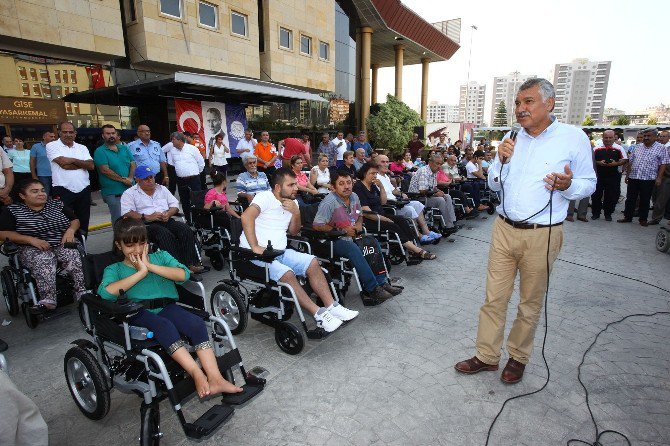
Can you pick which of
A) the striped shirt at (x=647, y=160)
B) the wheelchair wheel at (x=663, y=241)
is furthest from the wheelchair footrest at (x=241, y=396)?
the striped shirt at (x=647, y=160)

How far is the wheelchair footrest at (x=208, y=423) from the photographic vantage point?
6.72 feet

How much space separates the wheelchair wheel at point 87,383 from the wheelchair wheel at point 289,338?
130 cm

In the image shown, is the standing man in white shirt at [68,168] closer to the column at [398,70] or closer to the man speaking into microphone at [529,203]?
the man speaking into microphone at [529,203]

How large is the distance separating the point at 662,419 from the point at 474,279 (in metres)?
2.54

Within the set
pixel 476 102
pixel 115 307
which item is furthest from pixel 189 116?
pixel 476 102

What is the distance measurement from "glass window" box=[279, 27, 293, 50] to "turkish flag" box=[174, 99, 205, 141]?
6.52 metres

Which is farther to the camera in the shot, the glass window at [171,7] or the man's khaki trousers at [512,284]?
the glass window at [171,7]

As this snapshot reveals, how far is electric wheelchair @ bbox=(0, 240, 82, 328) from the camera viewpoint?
3.64m

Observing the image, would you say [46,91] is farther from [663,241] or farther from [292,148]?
[663,241]

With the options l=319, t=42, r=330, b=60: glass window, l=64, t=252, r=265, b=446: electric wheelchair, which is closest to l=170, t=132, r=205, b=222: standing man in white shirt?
l=64, t=252, r=265, b=446: electric wheelchair

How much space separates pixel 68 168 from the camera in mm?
5141

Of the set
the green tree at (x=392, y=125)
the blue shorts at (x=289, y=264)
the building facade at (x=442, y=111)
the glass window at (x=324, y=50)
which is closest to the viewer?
the blue shorts at (x=289, y=264)

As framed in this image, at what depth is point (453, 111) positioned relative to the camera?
19625 cm

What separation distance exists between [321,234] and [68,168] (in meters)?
3.82
